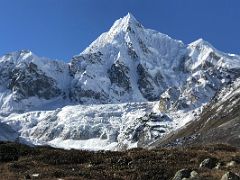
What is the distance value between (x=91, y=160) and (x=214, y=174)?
1030 centimetres

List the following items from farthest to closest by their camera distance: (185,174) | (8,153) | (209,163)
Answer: (8,153), (209,163), (185,174)

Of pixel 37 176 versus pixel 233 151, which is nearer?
pixel 37 176

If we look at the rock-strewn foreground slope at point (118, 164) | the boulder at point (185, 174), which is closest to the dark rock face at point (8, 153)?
the rock-strewn foreground slope at point (118, 164)

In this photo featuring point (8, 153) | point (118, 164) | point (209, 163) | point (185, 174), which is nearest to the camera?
point (185, 174)

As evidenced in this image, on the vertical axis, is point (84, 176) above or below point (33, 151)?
below

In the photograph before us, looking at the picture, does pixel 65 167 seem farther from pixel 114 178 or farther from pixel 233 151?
pixel 233 151

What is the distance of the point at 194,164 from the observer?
36156mm

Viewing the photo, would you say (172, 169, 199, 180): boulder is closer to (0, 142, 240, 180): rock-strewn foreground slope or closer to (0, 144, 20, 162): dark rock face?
(0, 142, 240, 180): rock-strewn foreground slope

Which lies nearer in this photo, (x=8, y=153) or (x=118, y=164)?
(x=118, y=164)

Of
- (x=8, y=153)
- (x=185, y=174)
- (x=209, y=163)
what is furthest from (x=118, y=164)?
(x=8, y=153)

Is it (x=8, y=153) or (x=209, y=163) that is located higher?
(x=8, y=153)

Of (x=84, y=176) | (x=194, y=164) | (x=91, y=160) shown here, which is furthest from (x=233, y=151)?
(x=84, y=176)

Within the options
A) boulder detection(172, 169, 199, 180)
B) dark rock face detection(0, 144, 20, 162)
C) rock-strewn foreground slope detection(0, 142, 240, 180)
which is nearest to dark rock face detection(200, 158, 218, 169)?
rock-strewn foreground slope detection(0, 142, 240, 180)

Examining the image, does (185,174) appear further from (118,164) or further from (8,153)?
(8,153)
